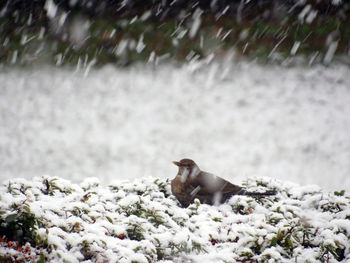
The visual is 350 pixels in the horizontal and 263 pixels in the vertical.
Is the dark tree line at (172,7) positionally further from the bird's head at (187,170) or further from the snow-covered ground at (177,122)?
the bird's head at (187,170)

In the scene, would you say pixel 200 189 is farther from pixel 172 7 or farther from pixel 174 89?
pixel 172 7

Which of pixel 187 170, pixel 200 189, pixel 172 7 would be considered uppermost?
pixel 172 7

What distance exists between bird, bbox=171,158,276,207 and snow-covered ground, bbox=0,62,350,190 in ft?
4.03

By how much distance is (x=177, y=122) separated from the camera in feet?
20.4

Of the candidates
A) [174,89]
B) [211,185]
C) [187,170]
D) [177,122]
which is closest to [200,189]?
[211,185]

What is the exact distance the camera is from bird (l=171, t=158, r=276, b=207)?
336 centimetres

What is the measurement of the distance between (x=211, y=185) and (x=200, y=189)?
0.39ft

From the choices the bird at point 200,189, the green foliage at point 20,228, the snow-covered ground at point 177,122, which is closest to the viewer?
the green foliage at point 20,228

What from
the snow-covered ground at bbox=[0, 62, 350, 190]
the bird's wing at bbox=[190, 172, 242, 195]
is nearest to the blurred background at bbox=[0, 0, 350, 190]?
the snow-covered ground at bbox=[0, 62, 350, 190]

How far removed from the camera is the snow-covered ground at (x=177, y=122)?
4.99m

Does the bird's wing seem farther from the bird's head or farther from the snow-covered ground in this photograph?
Result: the snow-covered ground

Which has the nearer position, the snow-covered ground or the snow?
the snow

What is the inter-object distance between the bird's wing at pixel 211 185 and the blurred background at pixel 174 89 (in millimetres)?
1324

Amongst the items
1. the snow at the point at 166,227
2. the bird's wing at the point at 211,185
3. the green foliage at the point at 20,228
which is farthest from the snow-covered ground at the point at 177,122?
the green foliage at the point at 20,228
